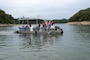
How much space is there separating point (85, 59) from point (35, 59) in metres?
3.97

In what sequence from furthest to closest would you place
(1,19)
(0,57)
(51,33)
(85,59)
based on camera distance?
(1,19) → (51,33) → (0,57) → (85,59)

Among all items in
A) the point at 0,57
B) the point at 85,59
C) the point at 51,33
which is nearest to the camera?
the point at 85,59

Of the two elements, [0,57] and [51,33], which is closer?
[0,57]

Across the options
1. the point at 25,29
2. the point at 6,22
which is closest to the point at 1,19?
the point at 6,22

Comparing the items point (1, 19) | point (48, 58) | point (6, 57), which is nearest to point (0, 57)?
point (6, 57)

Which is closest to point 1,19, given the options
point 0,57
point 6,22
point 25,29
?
point 6,22

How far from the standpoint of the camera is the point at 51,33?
5191 cm

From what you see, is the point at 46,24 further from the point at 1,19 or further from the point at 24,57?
the point at 1,19

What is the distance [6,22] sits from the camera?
647 feet

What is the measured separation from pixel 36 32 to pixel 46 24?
10.4ft

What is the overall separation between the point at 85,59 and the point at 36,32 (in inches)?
1268

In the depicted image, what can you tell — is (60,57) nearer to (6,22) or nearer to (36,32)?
(36,32)

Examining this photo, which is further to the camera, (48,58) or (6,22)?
(6,22)

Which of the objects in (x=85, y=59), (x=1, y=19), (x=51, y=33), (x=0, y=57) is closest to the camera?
(x=85, y=59)
